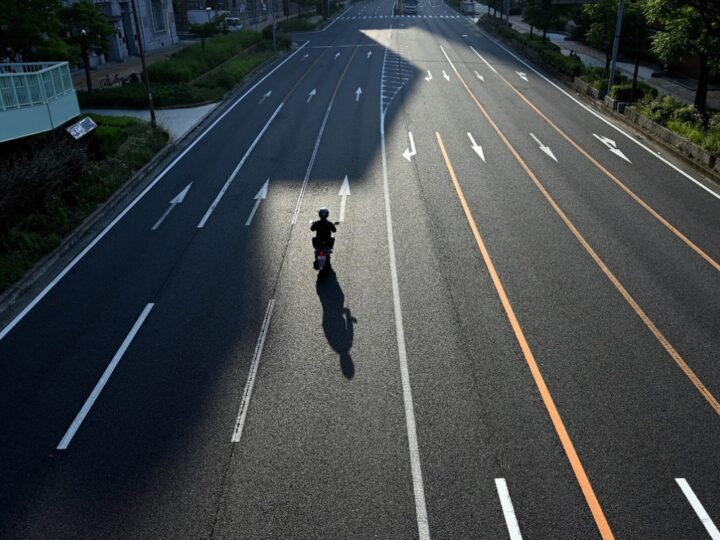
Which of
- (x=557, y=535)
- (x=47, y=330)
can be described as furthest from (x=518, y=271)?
(x=47, y=330)

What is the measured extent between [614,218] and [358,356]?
10.8 metres

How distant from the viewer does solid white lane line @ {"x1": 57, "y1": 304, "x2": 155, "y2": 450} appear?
9484 mm

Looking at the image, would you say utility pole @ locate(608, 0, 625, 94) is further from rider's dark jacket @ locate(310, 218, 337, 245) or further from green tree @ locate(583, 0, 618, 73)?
rider's dark jacket @ locate(310, 218, 337, 245)

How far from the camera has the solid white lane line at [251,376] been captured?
9508 mm

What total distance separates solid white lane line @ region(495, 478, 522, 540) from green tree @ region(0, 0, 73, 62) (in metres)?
27.6

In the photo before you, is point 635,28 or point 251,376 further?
point 635,28

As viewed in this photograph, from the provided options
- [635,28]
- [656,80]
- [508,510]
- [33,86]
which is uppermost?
[635,28]

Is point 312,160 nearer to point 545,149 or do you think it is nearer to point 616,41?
point 545,149

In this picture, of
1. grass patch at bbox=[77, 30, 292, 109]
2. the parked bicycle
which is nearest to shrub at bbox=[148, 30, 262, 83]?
grass patch at bbox=[77, 30, 292, 109]

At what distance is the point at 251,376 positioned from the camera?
10.8 m

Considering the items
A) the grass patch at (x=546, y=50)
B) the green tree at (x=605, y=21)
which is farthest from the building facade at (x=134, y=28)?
the green tree at (x=605, y=21)

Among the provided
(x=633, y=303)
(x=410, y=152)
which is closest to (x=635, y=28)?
(x=410, y=152)

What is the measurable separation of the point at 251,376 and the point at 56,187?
13059mm

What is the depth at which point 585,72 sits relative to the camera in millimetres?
37156
